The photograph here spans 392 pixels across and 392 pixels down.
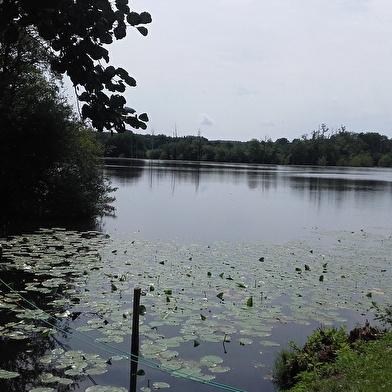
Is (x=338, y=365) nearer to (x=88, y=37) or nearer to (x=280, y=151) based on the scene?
(x=88, y=37)

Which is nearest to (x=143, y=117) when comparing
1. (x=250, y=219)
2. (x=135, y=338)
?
(x=135, y=338)

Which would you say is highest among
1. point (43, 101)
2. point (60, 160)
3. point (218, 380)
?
Answer: point (43, 101)

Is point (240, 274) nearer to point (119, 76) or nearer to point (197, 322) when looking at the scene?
point (197, 322)

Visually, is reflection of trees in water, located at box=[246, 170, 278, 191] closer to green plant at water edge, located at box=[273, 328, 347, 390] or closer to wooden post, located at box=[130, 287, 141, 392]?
green plant at water edge, located at box=[273, 328, 347, 390]

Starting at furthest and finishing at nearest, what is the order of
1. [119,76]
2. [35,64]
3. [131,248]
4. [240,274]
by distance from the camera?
[35,64] → [131,248] → [240,274] → [119,76]

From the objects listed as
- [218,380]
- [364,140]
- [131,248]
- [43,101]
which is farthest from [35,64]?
[364,140]

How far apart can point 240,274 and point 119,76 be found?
7.83 m

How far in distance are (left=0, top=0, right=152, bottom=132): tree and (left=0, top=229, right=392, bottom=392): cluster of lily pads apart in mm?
3101

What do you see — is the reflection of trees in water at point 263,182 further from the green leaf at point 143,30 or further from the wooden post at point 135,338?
the green leaf at point 143,30

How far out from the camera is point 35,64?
57.2ft

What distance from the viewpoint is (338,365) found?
4785mm

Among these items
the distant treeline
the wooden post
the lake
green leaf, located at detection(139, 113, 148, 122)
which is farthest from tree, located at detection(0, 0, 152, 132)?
the distant treeline

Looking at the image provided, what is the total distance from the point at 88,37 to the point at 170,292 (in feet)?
19.4

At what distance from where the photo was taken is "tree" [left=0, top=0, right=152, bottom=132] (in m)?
2.78
